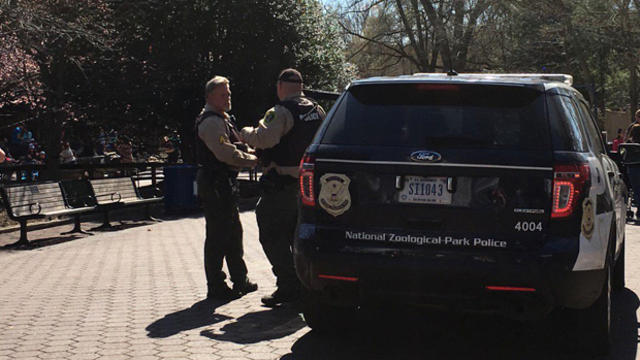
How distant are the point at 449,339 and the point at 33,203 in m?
7.69

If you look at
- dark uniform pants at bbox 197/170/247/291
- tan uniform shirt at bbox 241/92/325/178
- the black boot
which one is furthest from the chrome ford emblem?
the black boot

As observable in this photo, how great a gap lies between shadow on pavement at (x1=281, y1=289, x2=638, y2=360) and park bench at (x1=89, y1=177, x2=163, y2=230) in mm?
8094

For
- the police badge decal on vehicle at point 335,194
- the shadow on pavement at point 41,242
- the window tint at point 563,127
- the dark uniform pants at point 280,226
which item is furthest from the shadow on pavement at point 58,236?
the window tint at point 563,127

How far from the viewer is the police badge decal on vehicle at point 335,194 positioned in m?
4.79

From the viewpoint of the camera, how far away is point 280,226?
263 inches

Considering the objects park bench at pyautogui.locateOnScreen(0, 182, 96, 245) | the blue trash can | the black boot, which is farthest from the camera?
the blue trash can

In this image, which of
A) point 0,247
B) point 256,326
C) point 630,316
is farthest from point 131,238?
point 630,316

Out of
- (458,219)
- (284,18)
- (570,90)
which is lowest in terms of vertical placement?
(458,219)

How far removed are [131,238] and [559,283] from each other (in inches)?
351

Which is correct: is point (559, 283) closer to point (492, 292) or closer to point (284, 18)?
point (492, 292)

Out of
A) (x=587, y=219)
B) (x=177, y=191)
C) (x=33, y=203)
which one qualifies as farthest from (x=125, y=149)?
(x=587, y=219)

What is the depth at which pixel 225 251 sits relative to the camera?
7.16 metres

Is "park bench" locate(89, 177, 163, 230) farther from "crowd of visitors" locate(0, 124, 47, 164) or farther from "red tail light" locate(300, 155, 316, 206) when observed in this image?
"crowd of visitors" locate(0, 124, 47, 164)

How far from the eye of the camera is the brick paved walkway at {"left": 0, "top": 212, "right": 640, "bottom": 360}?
5.29m
